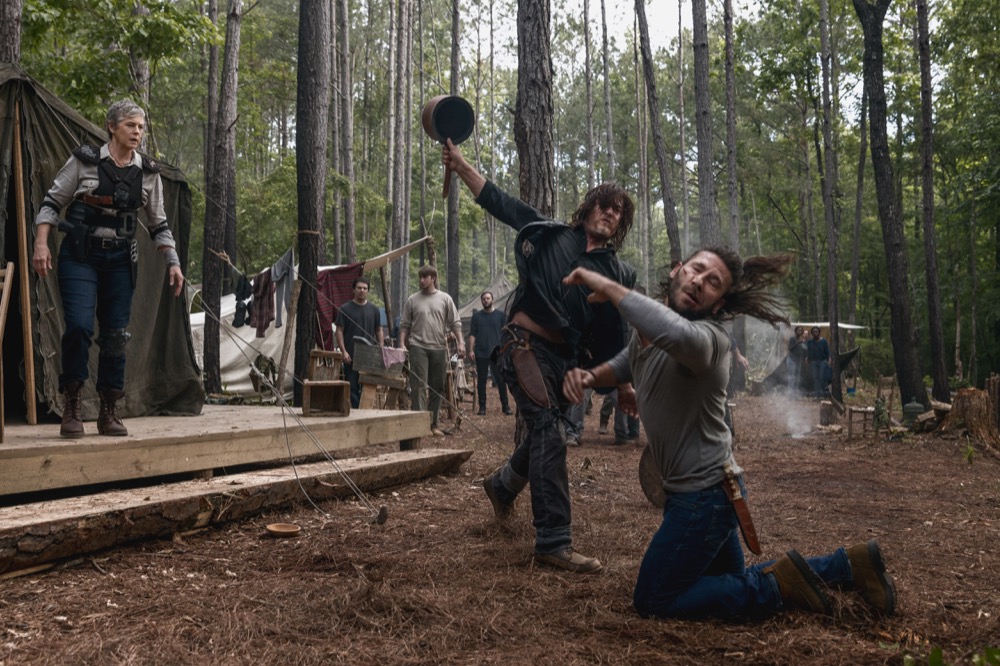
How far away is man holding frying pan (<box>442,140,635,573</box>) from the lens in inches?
165

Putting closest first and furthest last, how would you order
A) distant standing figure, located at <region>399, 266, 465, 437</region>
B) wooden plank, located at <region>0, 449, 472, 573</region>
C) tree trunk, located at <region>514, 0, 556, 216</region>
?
1. wooden plank, located at <region>0, 449, 472, 573</region>
2. tree trunk, located at <region>514, 0, 556, 216</region>
3. distant standing figure, located at <region>399, 266, 465, 437</region>

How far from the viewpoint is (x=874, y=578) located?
3.31 metres

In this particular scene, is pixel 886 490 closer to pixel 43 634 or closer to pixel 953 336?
pixel 43 634

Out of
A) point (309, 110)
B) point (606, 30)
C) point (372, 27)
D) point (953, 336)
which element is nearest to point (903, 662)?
point (309, 110)

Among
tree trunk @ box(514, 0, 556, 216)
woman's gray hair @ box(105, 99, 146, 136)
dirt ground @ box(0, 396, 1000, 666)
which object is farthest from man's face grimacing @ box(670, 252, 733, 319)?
tree trunk @ box(514, 0, 556, 216)

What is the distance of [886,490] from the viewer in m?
7.21

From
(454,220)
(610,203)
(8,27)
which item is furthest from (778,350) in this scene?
(610,203)

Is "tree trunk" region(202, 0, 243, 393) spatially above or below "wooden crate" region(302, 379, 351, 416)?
above

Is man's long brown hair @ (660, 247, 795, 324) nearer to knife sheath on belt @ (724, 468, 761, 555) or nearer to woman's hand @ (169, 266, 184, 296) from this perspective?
knife sheath on belt @ (724, 468, 761, 555)

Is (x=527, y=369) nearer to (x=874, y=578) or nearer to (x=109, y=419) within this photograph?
(x=874, y=578)

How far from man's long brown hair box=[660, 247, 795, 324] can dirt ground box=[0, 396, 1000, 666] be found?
1188 millimetres

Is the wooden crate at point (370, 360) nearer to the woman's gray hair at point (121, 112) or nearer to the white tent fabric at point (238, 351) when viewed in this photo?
the woman's gray hair at point (121, 112)

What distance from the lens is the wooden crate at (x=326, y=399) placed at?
21.9 feet

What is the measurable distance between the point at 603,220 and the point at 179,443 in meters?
2.83
